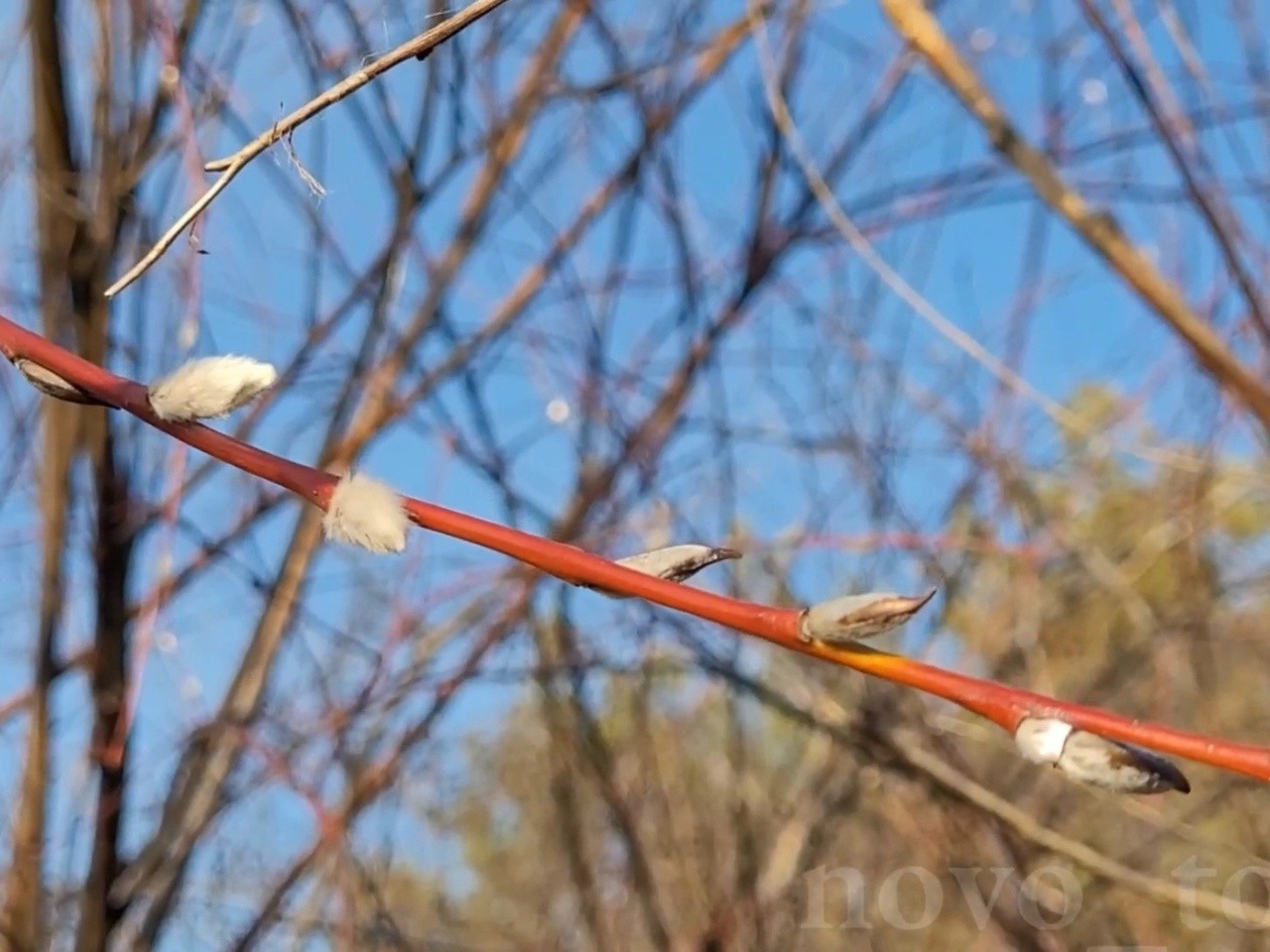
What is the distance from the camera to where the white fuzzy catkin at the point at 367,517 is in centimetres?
34

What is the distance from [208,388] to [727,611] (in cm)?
15

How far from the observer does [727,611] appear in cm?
32

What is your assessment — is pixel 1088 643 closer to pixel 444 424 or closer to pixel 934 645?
pixel 934 645

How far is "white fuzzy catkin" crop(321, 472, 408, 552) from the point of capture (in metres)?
0.34

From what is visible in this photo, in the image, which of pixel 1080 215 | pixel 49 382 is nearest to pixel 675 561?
pixel 49 382

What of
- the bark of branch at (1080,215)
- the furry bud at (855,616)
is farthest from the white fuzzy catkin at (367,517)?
the bark of branch at (1080,215)

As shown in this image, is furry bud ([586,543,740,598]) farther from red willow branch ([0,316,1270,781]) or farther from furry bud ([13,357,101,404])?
furry bud ([13,357,101,404])

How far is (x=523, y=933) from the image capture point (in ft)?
6.47

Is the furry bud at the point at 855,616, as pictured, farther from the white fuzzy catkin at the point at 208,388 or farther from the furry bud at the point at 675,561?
the white fuzzy catkin at the point at 208,388

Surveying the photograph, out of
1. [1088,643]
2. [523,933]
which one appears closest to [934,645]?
[1088,643]

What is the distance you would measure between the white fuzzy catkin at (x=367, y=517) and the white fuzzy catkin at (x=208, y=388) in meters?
0.04

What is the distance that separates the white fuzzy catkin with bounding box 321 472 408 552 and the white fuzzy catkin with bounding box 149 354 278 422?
37 mm

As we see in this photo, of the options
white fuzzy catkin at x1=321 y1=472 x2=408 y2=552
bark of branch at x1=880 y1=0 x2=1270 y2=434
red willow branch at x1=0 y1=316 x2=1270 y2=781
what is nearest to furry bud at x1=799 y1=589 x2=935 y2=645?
red willow branch at x1=0 y1=316 x2=1270 y2=781

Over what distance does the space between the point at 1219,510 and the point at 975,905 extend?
0.48 metres
